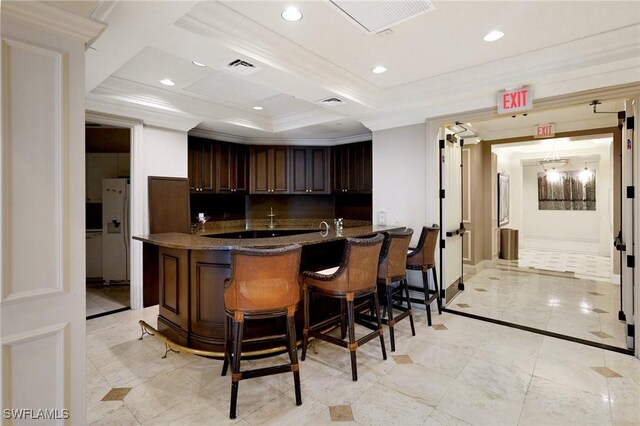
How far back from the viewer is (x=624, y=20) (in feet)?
8.05

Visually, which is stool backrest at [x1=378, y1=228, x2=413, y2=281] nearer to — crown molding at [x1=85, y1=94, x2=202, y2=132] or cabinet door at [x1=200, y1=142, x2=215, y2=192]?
crown molding at [x1=85, y1=94, x2=202, y2=132]

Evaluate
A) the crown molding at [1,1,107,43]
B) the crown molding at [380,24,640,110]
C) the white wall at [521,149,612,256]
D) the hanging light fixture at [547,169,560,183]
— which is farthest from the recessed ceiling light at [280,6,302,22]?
the hanging light fixture at [547,169,560,183]

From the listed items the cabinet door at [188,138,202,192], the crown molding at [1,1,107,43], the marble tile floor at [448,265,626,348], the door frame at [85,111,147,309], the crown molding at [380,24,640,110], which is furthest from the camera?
the cabinet door at [188,138,202,192]

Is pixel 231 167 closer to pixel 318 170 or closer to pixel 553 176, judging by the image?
pixel 318 170

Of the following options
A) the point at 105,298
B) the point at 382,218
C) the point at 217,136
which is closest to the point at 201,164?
the point at 217,136

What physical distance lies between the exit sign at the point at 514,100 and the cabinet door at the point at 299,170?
3.64 m

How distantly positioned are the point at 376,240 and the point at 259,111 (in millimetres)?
3248

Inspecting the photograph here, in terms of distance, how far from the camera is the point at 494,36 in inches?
105

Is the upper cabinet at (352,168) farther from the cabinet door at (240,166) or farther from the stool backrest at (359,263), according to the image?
the stool backrest at (359,263)

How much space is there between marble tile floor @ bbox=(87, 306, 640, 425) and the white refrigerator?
8.00 feet

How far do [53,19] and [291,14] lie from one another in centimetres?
143

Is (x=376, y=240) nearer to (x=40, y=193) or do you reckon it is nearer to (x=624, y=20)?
(x=40, y=193)

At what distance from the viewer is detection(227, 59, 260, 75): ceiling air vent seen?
8.84 feet

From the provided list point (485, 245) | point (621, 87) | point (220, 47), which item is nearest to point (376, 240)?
point (220, 47)
